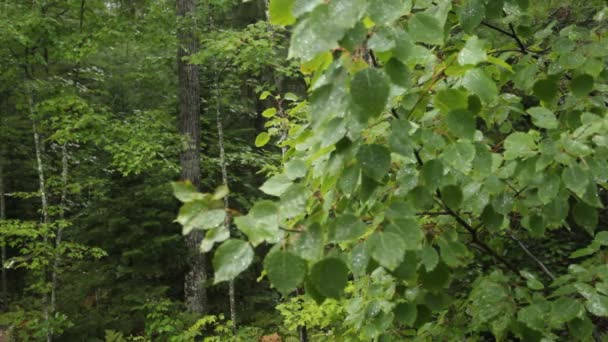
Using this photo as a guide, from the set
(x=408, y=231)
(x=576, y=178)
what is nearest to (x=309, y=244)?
(x=408, y=231)

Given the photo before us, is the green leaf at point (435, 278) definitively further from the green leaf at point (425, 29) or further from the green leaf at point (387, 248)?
the green leaf at point (425, 29)

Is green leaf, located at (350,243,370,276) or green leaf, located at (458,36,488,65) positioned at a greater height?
green leaf, located at (458,36,488,65)

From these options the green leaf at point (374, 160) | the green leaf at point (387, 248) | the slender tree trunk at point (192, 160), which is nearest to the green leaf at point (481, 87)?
the green leaf at point (374, 160)

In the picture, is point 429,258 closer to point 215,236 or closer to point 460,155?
point 460,155

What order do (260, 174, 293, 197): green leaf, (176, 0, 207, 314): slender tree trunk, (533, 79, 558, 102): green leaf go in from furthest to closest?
1. (176, 0, 207, 314): slender tree trunk
2. (533, 79, 558, 102): green leaf
3. (260, 174, 293, 197): green leaf

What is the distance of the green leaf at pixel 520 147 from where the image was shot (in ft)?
3.81

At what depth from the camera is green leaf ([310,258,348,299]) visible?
31.0 inches

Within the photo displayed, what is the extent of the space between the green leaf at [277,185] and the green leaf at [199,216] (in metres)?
0.25

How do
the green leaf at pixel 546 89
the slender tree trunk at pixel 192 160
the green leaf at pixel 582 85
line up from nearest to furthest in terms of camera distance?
the green leaf at pixel 582 85, the green leaf at pixel 546 89, the slender tree trunk at pixel 192 160

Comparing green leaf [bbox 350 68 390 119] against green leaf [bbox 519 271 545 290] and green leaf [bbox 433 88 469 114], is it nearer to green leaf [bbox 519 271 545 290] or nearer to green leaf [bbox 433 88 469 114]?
green leaf [bbox 433 88 469 114]

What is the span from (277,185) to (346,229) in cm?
25

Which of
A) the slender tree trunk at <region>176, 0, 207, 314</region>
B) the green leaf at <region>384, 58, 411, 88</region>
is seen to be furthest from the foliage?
the slender tree trunk at <region>176, 0, 207, 314</region>

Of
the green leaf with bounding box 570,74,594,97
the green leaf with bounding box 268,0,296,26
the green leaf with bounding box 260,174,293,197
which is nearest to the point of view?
the green leaf with bounding box 268,0,296,26

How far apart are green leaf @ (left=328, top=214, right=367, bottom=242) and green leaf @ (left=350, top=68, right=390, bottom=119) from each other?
0.72ft
